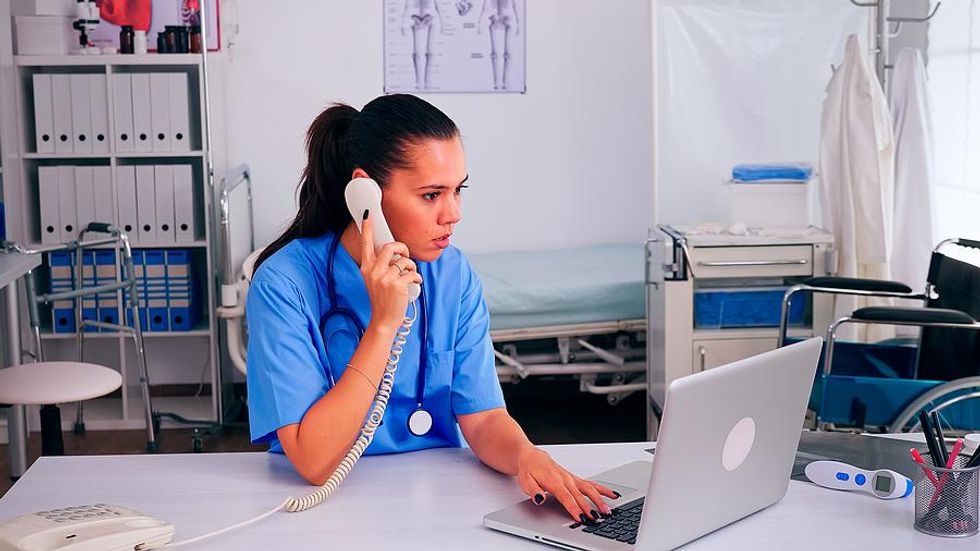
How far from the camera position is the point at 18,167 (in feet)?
14.0

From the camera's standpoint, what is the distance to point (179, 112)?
4262 millimetres

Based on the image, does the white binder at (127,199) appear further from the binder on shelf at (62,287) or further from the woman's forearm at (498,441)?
the woman's forearm at (498,441)

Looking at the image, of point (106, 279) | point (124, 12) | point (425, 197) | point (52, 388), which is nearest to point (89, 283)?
point (106, 279)

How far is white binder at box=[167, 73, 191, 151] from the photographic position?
4.24m

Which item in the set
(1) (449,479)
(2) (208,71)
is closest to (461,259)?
(1) (449,479)

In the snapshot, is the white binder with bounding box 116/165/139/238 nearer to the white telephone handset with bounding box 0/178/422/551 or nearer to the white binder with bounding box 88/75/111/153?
the white binder with bounding box 88/75/111/153

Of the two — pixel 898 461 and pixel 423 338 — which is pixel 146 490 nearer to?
pixel 423 338

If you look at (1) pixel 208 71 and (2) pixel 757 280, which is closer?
(2) pixel 757 280

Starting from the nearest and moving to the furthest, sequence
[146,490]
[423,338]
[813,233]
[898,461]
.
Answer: [146,490], [898,461], [423,338], [813,233]

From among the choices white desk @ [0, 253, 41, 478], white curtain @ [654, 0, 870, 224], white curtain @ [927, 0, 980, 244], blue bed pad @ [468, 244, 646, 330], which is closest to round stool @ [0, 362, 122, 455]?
white desk @ [0, 253, 41, 478]

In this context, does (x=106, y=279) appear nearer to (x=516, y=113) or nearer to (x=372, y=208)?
(x=516, y=113)

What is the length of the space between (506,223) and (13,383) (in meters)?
2.36

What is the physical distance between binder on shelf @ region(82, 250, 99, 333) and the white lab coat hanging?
2.67 meters

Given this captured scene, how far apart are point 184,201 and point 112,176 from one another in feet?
0.91
